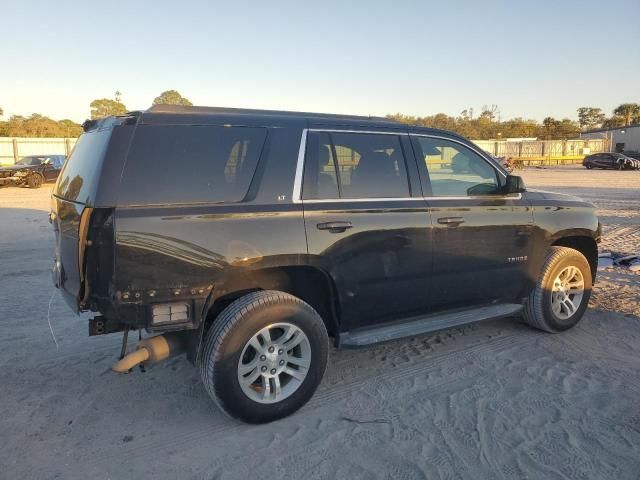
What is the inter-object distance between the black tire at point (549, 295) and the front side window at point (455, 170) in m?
1.03

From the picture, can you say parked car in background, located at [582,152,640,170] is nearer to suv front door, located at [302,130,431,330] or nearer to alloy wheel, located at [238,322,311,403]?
suv front door, located at [302,130,431,330]

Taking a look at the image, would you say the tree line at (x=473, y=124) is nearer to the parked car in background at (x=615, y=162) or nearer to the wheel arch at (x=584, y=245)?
the parked car in background at (x=615, y=162)

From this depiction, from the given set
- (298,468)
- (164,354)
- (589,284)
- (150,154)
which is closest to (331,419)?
(298,468)

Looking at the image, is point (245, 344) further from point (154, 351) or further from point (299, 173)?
point (299, 173)

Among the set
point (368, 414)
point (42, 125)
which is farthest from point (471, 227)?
point (42, 125)

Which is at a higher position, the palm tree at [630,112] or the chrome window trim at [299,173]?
the palm tree at [630,112]

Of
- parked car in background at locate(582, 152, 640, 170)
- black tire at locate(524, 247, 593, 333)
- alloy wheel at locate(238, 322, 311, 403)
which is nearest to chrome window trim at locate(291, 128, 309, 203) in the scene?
alloy wheel at locate(238, 322, 311, 403)

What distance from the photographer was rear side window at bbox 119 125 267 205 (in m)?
3.17

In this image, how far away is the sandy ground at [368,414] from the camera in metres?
3.05

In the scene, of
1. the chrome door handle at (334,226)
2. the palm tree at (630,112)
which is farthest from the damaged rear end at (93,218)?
the palm tree at (630,112)

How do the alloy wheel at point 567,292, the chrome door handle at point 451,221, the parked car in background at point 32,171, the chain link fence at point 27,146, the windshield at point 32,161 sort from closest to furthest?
the chrome door handle at point 451,221
the alloy wheel at point 567,292
the parked car in background at point 32,171
the windshield at point 32,161
the chain link fence at point 27,146

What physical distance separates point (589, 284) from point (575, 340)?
667 millimetres

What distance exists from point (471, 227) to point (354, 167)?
1.20m

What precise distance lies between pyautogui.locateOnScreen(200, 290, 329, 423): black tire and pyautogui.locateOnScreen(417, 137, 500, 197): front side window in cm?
159
